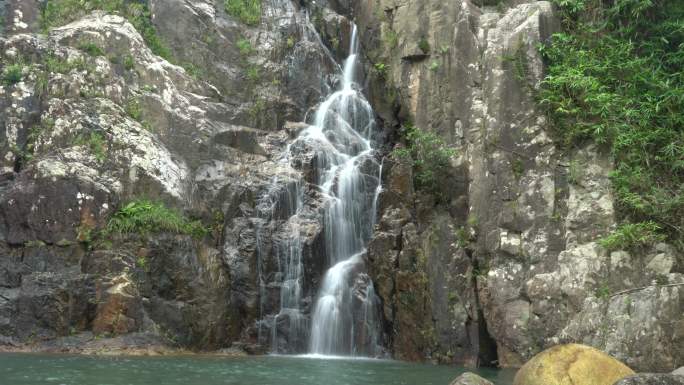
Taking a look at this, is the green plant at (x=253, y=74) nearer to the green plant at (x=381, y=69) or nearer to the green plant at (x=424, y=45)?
the green plant at (x=381, y=69)

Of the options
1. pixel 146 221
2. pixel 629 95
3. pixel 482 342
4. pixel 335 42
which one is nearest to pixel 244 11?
Answer: pixel 335 42

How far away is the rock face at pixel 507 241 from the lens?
46.0 feet

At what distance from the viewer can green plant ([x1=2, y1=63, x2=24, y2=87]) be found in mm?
19203

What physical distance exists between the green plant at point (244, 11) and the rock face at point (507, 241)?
28.3ft

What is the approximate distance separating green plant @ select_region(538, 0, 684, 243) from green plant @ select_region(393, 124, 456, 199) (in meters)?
3.36

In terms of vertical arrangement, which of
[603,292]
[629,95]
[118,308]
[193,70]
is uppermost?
[193,70]

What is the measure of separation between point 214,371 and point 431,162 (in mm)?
9004

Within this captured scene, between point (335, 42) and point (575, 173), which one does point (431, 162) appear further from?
point (335, 42)

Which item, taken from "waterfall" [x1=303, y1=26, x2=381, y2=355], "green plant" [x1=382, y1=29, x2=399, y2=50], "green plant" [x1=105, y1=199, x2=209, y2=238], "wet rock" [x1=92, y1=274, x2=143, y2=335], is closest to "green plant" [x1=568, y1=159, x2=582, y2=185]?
"waterfall" [x1=303, y1=26, x2=381, y2=355]

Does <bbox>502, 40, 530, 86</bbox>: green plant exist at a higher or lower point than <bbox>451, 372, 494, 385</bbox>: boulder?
higher

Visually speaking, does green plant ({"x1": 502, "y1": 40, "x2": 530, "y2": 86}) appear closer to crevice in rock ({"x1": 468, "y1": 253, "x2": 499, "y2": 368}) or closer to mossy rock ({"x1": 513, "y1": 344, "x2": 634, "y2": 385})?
crevice in rock ({"x1": 468, "y1": 253, "x2": 499, "y2": 368})

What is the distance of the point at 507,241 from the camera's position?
16453mm

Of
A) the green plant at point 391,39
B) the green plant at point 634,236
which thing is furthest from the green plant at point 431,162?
the green plant at point 391,39

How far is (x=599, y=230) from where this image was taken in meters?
15.2
